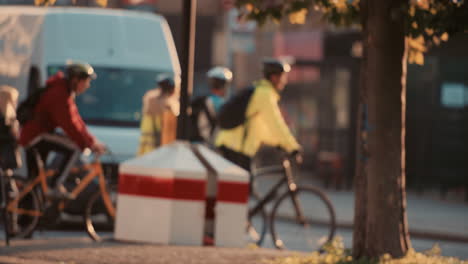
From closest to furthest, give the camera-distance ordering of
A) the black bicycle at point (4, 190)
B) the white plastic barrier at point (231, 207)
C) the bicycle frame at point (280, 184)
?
the white plastic barrier at point (231, 207)
the black bicycle at point (4, 190)
the bicycle frame at point (280, 184)

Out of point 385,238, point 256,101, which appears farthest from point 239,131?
point 385,238

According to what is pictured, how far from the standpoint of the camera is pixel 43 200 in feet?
41.2

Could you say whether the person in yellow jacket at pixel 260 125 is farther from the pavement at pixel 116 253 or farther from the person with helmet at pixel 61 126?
the pavement at pixel 116 253

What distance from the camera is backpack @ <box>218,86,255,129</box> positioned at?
41.3 ft

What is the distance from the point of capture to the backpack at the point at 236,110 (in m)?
12.6

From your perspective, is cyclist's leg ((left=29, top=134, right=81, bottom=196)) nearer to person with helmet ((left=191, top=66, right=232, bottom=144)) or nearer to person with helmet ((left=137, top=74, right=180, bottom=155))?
person with helmet ((left=137, top=74, right=180, bottom=155))

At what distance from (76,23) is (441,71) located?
1109 centimetres

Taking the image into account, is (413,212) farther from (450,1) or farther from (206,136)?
(450,1)

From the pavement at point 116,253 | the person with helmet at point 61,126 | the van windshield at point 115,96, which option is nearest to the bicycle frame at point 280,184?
the pavement at point 116,253

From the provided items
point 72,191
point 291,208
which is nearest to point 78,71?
point 72,191

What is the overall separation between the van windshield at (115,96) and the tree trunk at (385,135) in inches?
292

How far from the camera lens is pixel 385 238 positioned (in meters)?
9.51

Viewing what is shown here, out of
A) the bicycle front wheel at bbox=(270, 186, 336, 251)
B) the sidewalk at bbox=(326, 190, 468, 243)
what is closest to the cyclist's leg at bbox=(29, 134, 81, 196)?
the bicycle front wheel at bbox=(270, 186, 336, 251)

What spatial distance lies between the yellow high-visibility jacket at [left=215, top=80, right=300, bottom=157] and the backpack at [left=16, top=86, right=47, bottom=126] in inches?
75.3
